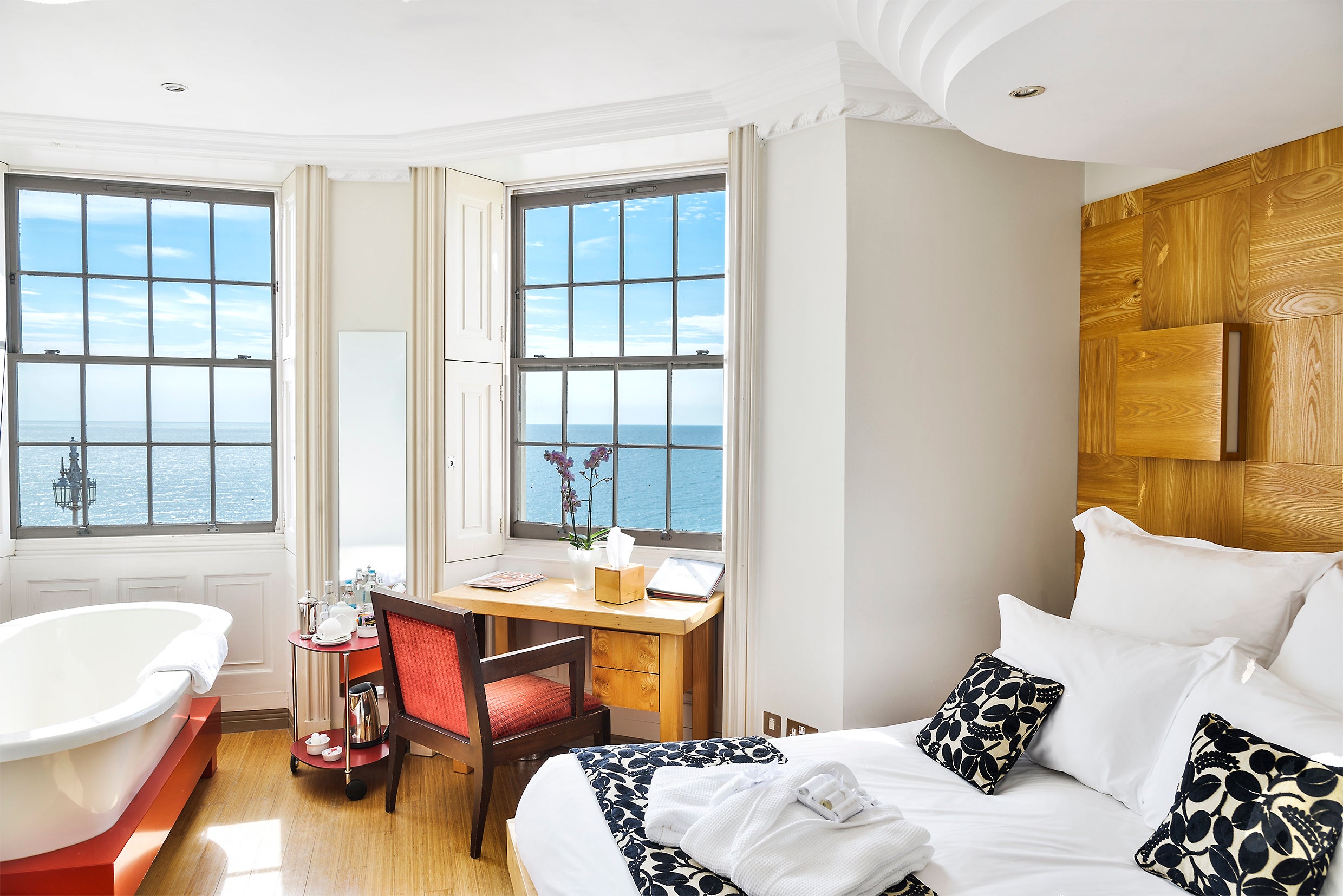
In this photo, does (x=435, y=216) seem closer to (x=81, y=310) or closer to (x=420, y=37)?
(x=420, y=37)

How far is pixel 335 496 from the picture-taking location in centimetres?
349

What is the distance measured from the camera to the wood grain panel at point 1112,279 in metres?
2.69

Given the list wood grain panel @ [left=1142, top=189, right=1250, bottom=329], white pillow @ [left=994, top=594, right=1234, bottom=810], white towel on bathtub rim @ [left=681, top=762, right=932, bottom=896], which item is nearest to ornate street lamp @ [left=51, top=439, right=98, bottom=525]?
white towel on bathtub rim @ [left=681, top=762, right=932, bottom=896]

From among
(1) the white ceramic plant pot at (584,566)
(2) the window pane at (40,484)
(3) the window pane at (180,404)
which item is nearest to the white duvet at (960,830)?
(1) the white ceramic plant pot at (584,566)

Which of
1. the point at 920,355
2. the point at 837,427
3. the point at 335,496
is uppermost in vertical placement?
the point at 920,355

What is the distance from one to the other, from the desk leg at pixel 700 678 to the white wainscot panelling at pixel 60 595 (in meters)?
2.86

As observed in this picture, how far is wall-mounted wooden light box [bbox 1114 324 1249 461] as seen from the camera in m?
2.32

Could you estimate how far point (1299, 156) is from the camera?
7.14ft

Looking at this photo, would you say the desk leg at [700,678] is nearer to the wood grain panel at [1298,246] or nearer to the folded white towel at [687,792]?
the folded white towel at [687,792]

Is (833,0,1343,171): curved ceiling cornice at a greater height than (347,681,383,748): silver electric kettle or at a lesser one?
greater

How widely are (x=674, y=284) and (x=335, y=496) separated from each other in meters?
1.88

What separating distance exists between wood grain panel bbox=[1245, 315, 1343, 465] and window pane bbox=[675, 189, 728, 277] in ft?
6.82

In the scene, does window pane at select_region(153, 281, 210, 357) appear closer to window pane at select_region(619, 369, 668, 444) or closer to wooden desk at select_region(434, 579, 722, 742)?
wooden desk at select_region(434, 579, 722, 742)

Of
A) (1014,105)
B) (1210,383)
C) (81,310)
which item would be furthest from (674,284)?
(81,310)
